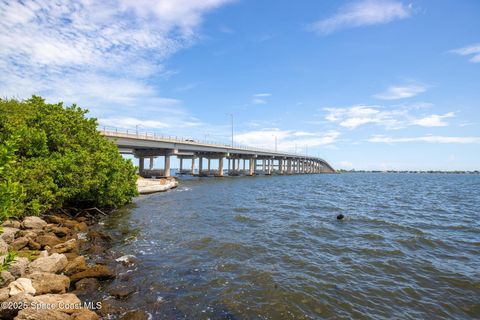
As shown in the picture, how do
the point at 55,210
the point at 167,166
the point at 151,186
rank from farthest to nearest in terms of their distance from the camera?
the point at 167,166
the point at 151,186
the point at 55,210

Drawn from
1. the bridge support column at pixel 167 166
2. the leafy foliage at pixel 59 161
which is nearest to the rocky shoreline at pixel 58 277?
the leafy foliage at pixel 59 161

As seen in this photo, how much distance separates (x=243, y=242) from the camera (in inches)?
654

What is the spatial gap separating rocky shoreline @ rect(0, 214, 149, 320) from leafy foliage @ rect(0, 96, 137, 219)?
3.23 meters

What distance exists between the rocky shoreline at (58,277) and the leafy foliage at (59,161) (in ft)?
10.6

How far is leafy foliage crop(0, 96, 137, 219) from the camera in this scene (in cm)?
1841

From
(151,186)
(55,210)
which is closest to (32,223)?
(55,210)

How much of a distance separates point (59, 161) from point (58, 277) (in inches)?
536

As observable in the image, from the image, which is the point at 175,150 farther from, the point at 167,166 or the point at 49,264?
the point at 49,264

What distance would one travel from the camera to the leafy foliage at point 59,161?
60.4ft

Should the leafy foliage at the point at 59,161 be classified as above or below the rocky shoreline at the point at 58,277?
above

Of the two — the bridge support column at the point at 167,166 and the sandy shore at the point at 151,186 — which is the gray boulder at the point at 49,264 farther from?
the bridge support column at the point at 167,166

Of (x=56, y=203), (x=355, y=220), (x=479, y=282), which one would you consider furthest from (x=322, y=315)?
(x=56, y=203)

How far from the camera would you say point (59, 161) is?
20.5 metres

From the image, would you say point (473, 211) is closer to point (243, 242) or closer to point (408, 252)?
point (408, 252)
